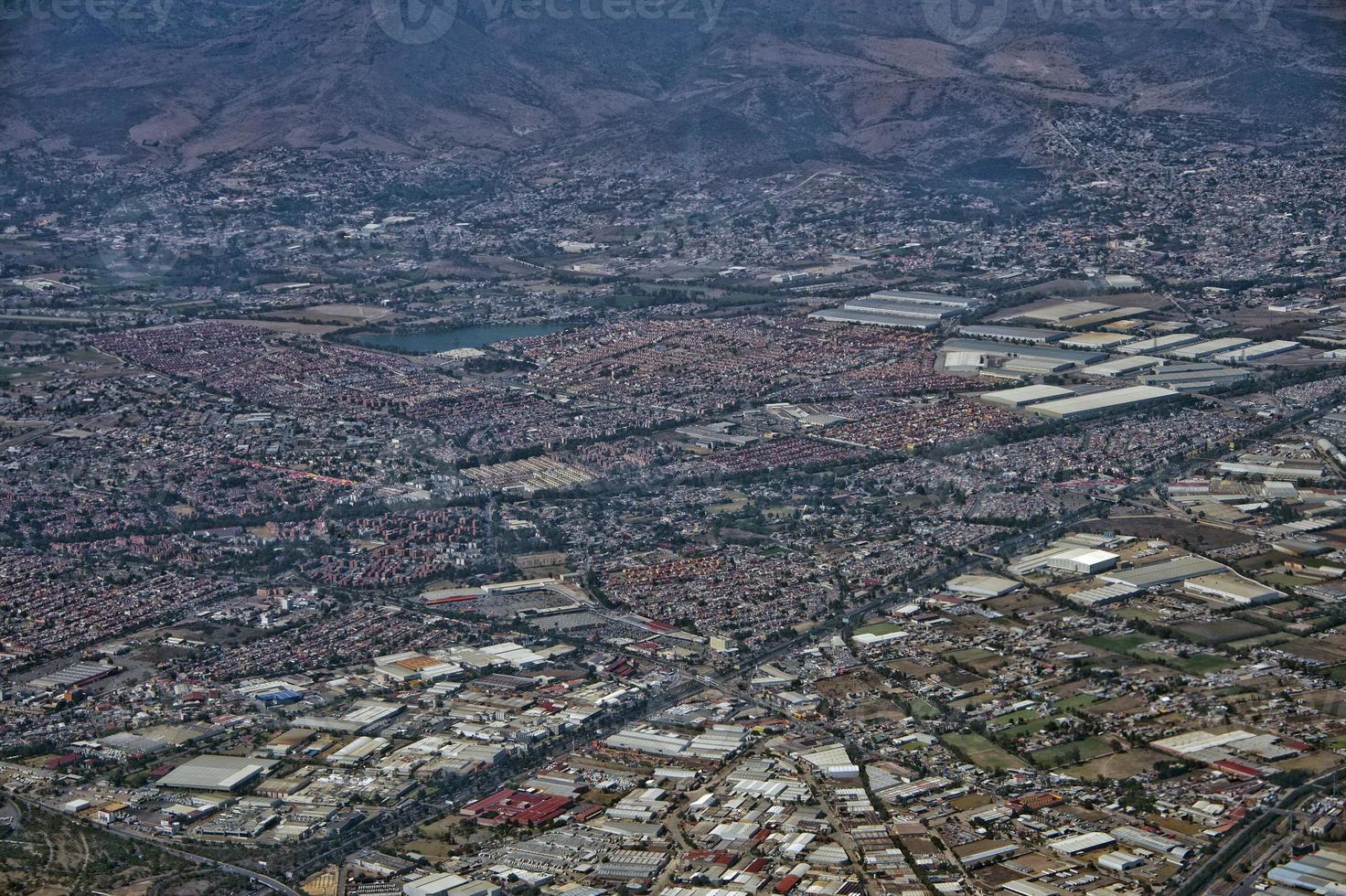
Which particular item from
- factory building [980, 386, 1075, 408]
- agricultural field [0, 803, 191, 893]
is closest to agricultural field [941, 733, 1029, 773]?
agricultural field [0, 803, 191, 893]

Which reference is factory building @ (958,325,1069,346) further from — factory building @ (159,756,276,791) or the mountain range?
factory building @ (159,756,276,791)

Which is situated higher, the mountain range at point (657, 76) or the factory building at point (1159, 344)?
the mountain range at point (657, 76)

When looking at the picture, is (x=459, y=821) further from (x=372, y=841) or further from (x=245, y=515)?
(x=245, y=515)

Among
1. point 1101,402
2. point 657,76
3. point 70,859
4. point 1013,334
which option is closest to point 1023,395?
point 1101,402

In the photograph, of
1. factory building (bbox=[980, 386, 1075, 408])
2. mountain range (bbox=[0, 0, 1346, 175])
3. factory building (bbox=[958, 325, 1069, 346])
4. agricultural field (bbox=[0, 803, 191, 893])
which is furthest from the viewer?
mountain range (bbox=[0, 0, 1346, 175])

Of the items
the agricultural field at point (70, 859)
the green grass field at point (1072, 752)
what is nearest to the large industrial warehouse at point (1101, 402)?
the green grass field at point (1072, 752)

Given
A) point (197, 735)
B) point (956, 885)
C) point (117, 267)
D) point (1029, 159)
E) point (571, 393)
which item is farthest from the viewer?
point (1029, 159)

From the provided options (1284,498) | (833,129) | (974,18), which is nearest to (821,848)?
(1284,498)

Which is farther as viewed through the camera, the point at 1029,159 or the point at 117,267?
the point at 1029,159

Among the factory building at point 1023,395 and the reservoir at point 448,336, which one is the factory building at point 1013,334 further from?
the reservoir at point 448,336
